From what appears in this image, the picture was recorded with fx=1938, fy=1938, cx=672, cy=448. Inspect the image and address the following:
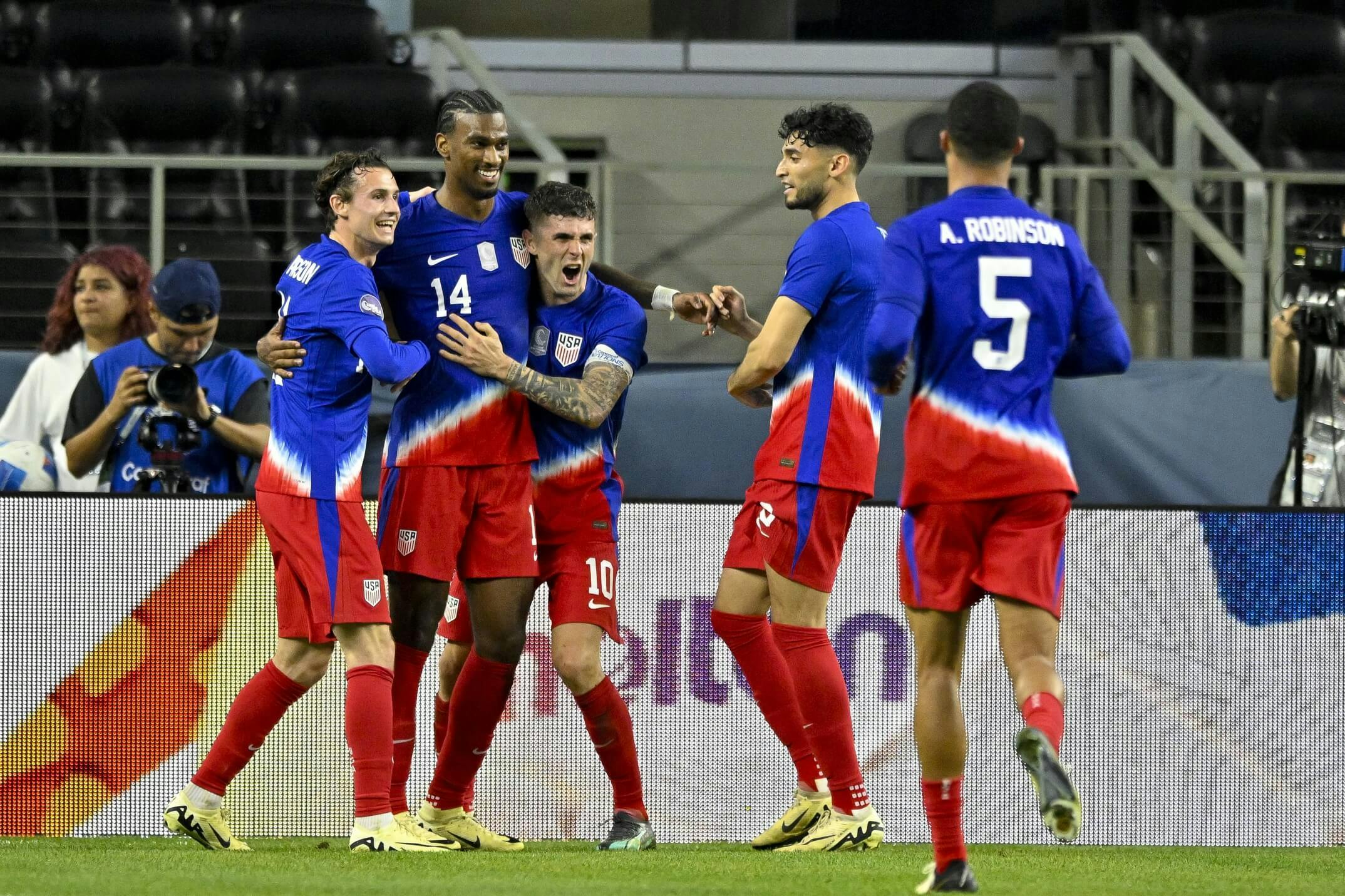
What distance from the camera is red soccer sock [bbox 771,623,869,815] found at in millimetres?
5781

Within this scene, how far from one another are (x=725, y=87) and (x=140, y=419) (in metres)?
6.38

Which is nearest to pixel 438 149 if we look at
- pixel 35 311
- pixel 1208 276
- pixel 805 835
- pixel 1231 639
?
pixel 805 835

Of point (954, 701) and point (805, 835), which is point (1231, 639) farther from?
point (954, 701)

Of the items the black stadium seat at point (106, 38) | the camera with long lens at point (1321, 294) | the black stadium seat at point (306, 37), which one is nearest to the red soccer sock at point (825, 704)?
the camera with long lens at point (1321, 294)

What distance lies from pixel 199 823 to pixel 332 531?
96 centimetres

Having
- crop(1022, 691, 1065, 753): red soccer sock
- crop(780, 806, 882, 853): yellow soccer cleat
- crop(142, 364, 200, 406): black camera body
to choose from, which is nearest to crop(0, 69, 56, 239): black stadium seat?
crop(142, 364, 200, 406): black camera body

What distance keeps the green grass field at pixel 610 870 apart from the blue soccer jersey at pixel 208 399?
1.48m

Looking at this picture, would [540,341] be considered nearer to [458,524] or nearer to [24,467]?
[458,524]

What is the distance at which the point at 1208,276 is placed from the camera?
35.4 feet

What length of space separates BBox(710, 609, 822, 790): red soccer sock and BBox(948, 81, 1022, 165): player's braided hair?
1899 millimetres

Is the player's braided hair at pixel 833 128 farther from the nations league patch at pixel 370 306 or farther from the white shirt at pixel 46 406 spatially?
the white shirt at pixel 46 406

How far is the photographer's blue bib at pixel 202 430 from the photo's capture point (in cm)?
721

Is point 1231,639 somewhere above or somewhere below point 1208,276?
below

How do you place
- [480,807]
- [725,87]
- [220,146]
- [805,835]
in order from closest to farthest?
1. [805,835]
2. [480,807]
3. [220,146]
4. [725,87]
